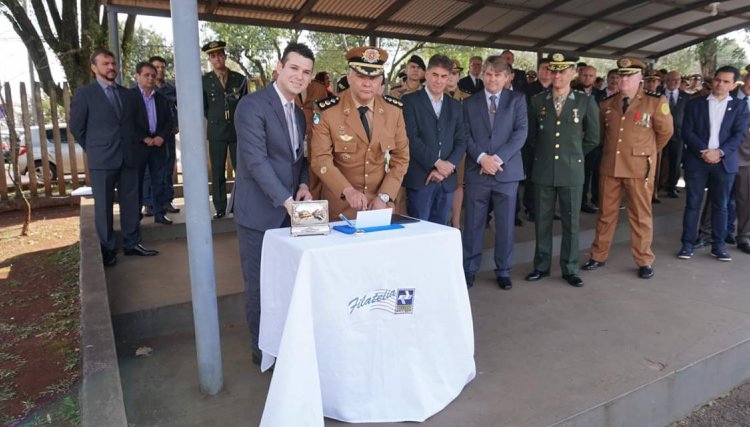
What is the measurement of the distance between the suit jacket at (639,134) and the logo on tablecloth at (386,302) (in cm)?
309

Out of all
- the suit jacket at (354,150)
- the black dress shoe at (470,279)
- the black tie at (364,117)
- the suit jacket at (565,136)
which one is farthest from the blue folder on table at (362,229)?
the suit jacket at (565,136)

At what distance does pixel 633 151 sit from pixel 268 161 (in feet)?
10.7

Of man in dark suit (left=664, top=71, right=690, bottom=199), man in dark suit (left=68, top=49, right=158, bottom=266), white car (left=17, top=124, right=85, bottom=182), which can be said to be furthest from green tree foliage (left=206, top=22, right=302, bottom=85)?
man in dark suit (left=68, top=49, right=158, bottom=266)

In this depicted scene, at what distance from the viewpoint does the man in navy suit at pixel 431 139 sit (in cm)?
385

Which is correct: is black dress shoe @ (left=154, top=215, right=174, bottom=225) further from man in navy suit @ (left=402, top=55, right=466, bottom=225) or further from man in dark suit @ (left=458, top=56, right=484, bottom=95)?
man in dark suit @ (left=458, top=56, right=484, bottom=95)

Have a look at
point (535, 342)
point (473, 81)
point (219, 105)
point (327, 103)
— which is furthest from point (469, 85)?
point (535, 342)

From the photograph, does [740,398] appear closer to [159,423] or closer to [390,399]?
[390,399]

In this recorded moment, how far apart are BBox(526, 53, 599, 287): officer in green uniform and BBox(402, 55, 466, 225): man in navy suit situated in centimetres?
81

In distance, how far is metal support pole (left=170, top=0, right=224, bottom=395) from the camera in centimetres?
229

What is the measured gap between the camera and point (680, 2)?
7359mm

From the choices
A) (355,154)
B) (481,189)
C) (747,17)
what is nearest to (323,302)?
(355,154)

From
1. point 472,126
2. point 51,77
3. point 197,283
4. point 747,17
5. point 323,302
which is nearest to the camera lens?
point 323,302

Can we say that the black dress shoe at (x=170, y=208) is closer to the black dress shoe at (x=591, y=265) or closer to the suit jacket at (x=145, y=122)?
the suit jacket at (x=145, y=122)

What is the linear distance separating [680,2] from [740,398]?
20.6 feet
